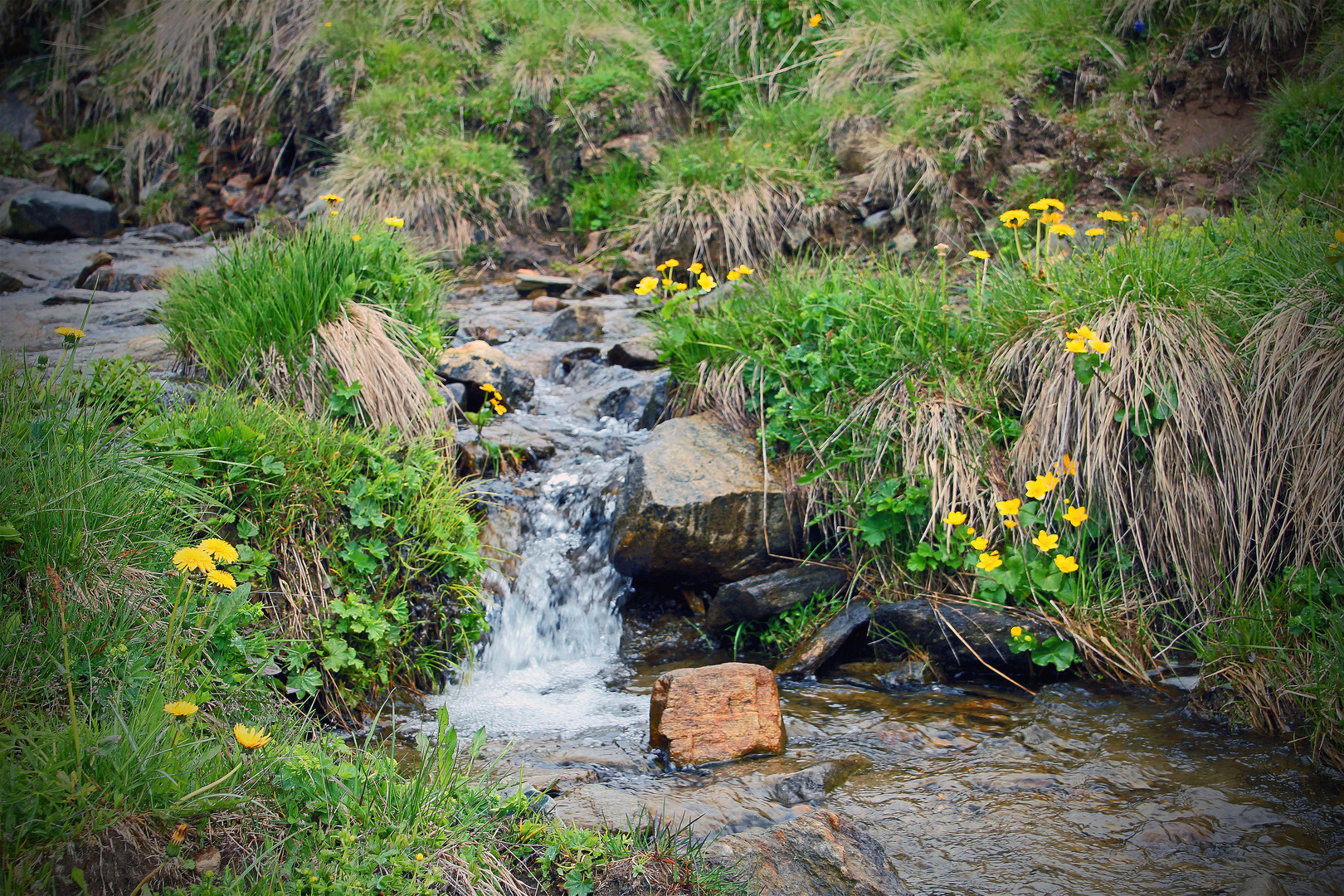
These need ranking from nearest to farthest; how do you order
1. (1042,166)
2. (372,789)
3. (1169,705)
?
(372,789), (1169,705), (1042,166)

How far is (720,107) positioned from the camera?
8.07 metres

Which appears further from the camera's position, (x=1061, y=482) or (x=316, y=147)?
(x=316, y=147)

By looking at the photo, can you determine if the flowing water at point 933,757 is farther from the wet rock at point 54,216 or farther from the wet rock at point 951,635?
the wet rock at point 54,216

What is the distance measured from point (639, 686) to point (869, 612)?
105 centimetres

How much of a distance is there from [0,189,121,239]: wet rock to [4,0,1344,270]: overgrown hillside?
50 centimetres

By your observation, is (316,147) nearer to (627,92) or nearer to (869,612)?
(627,92)

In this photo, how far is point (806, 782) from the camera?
261cm

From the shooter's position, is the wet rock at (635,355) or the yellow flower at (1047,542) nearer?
the yellow flower at (1047,542)

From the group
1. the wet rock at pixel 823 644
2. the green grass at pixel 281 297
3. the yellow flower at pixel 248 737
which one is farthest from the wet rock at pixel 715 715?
the green grass at pixel 281 297

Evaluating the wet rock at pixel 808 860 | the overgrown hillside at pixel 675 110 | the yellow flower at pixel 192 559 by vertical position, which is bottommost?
the wet rock at pixel 808 860

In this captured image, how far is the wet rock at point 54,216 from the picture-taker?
289 inches

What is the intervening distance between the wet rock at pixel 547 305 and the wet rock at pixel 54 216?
14.9 ft

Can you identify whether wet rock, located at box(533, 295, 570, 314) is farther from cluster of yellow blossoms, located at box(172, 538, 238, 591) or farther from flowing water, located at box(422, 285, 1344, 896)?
cluster of yellow blossoms, located at box(172, 538, 238, 591)

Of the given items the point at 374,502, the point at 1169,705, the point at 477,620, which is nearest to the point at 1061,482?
the point at 1169,705
